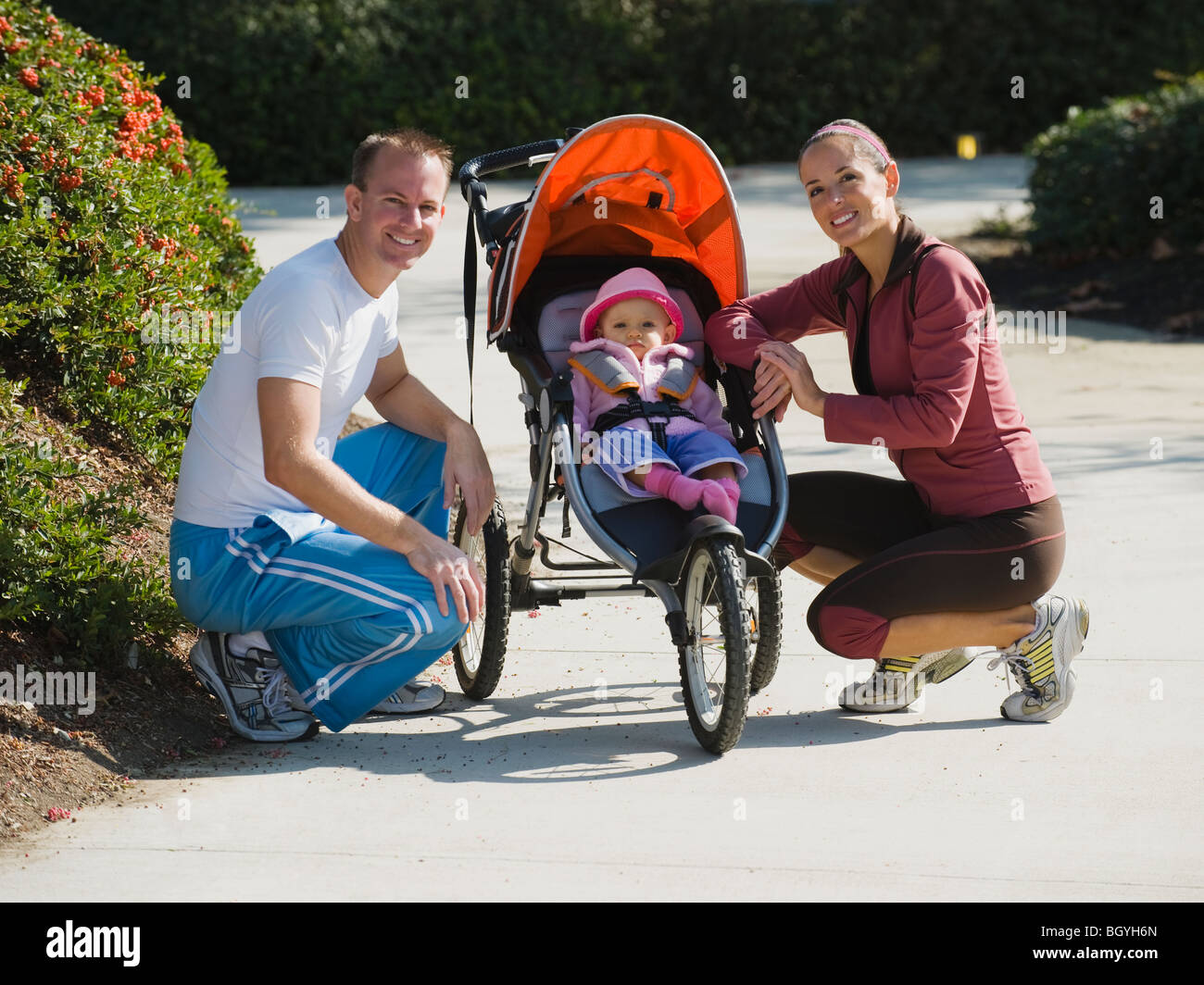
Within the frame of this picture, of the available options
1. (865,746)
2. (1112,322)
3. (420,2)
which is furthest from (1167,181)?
(865,746)

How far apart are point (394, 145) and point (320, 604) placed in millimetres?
1223

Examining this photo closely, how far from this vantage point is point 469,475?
4.22 m

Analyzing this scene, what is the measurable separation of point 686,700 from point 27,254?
261cm

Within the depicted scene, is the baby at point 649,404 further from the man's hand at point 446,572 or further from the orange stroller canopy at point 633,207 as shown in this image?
the man's hand at point 446,572

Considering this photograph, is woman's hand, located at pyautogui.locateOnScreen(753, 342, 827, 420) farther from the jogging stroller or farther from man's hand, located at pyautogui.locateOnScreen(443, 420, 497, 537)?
man's hand, located at pyautogui.locateOnScreen(443, 420, 497, 537)

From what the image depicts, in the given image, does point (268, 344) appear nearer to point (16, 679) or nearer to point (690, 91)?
point (16, 679)

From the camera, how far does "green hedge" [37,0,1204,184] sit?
47.3 ft

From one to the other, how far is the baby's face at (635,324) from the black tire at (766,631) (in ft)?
2.56

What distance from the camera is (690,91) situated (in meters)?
16.3

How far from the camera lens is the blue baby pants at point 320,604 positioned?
3.89 meters

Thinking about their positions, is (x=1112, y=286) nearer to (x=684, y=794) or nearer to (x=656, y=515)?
(x=656, y=515)

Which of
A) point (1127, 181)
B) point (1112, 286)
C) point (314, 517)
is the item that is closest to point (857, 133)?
point (314, 517)

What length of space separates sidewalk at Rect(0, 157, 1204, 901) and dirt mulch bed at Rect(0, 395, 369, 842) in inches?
3.6
